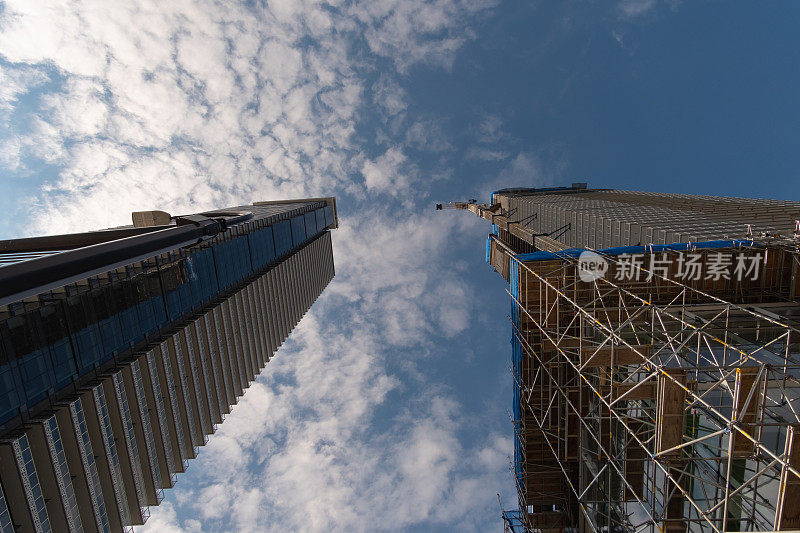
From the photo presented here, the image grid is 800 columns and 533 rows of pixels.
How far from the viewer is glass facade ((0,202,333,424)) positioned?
2441cm

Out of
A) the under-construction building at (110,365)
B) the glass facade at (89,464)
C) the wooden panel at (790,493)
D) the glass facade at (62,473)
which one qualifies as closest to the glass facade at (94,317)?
the under-construction building at (110,365)

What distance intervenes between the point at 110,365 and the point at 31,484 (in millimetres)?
10717

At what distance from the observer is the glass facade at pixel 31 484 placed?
23.5m

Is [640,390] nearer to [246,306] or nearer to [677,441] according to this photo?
[677,441]

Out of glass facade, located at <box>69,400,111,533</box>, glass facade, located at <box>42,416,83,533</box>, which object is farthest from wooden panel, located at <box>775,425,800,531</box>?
glass facade, located at <box>69,400,111,533</box>

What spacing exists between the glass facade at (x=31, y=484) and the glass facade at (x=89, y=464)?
3160 millimetres

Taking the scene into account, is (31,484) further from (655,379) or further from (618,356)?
(655,379)

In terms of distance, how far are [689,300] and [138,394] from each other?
44672mm

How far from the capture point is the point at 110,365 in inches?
1312

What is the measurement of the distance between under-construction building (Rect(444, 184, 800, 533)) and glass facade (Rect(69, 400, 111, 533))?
31.6m

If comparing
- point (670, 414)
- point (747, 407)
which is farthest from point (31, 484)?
point (747, 407)

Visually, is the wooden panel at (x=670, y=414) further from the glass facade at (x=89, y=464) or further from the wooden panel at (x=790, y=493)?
the glass facade at (x=89, y=464)

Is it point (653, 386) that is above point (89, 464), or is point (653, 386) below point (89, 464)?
above

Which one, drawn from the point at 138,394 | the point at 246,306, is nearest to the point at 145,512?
the point at 138,394
